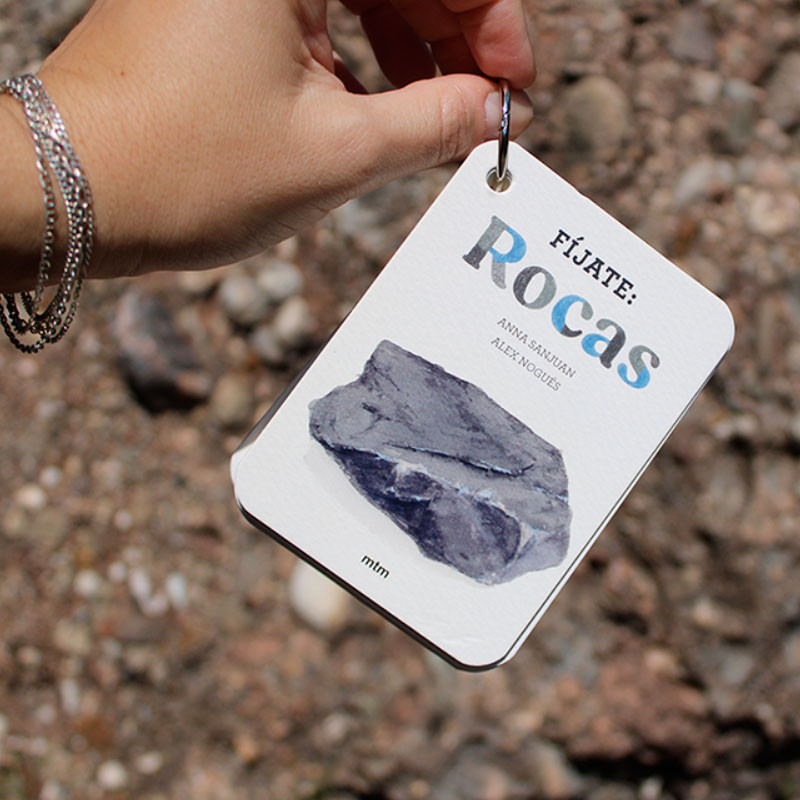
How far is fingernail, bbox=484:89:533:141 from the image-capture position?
3.34ft

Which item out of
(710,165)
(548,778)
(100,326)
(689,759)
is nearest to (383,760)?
(548,778)

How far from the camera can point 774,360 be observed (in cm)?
150

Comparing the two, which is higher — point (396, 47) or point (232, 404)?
point (396, 47)

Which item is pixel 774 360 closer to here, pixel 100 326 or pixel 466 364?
pixel 466 364

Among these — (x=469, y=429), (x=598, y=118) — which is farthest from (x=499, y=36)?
(x=598, y=118)

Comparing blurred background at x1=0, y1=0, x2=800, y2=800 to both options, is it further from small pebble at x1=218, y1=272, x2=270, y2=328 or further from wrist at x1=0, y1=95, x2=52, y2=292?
wrist at x1=0, y1=95, x2=52, y2=292

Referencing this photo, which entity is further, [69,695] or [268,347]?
[268,347]

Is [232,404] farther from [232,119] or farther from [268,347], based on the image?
[232,119]

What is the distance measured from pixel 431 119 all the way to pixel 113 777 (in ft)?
3.91

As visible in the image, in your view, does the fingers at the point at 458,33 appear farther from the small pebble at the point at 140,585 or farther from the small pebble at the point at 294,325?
the small pebble at the point at 140,585

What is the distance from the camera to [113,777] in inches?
54.3

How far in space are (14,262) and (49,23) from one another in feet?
3.45

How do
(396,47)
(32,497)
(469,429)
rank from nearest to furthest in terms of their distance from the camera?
(469,429) → (396,47) → (32,497)

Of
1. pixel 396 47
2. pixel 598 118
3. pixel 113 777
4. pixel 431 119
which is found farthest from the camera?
pixel 598 118
